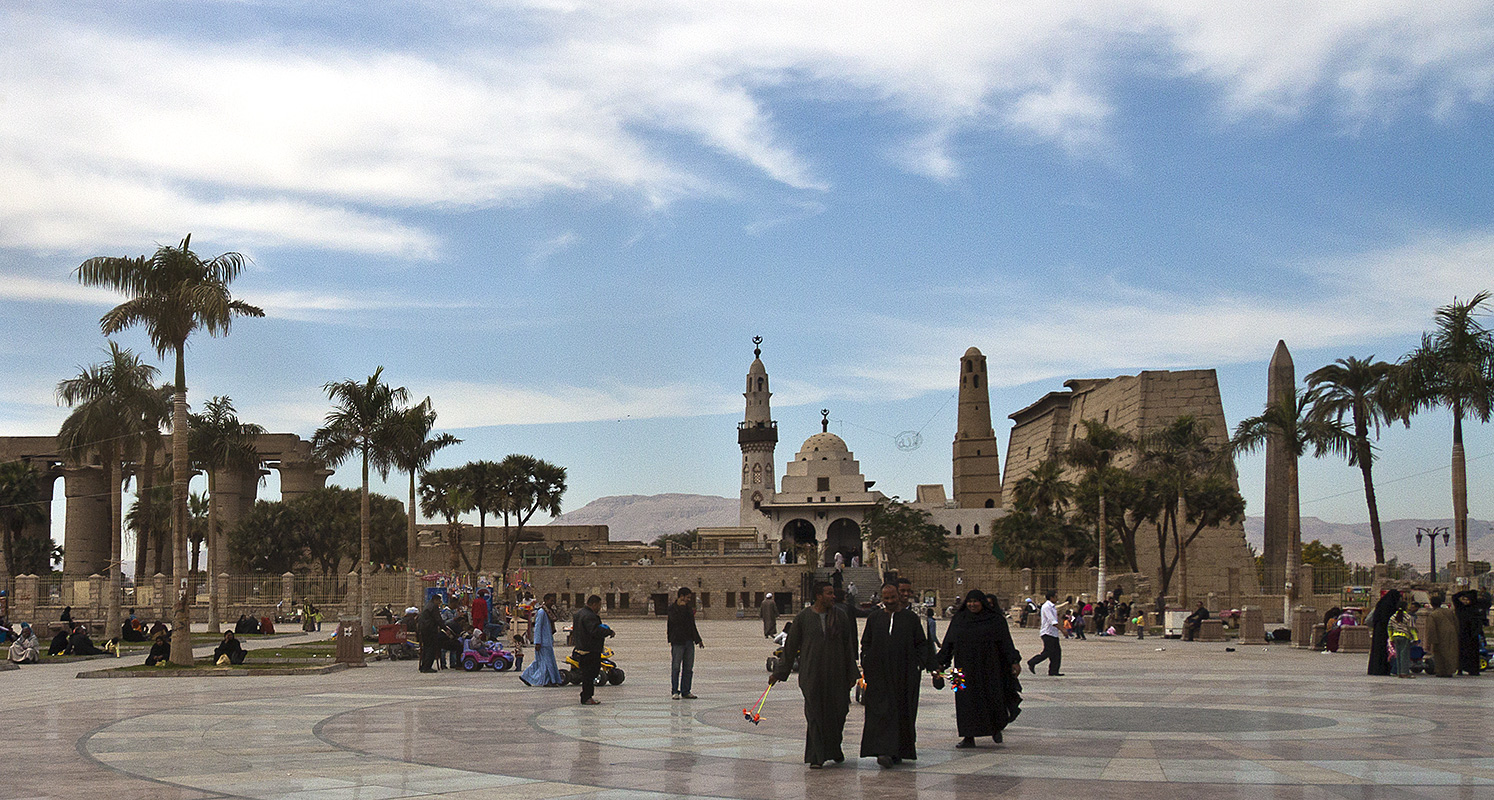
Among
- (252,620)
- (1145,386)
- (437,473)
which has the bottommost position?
(252,620)

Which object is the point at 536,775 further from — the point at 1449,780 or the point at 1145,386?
the point at 1145,386

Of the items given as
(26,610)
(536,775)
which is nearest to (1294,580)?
(536,775)

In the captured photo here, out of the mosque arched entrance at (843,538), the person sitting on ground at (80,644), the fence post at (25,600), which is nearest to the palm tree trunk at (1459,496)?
the person sitting on ground at (80,644)

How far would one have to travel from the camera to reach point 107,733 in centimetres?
1234

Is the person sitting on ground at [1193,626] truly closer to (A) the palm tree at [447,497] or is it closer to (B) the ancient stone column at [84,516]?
(A) the palm tree at [447,497]

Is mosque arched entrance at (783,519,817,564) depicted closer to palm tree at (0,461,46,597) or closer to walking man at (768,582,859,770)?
palm tree at (0,461,46,597)

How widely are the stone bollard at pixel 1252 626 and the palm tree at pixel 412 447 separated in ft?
78.4

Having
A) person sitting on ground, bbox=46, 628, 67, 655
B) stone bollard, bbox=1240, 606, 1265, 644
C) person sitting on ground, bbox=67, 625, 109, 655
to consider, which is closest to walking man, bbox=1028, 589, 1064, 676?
stone bollard, bbox=1240, 606, 1265, 644

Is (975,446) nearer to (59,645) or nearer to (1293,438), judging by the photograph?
(1293,438)

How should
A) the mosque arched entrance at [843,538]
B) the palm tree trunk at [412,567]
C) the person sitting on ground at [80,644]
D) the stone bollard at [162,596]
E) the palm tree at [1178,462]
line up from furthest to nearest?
1. the mosque arched entrance at [843,538]
2. the palm tree at [1178,462]
3. the palm tree trunk at [412,567]
4. the stone bollard at [162,596]
5. the person sitting on ground at [80,644]

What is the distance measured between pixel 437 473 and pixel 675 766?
5704 cm

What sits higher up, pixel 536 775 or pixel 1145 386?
pixel 1145 386

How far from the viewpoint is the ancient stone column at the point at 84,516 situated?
237 feet

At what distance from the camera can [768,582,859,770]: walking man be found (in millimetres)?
10156
